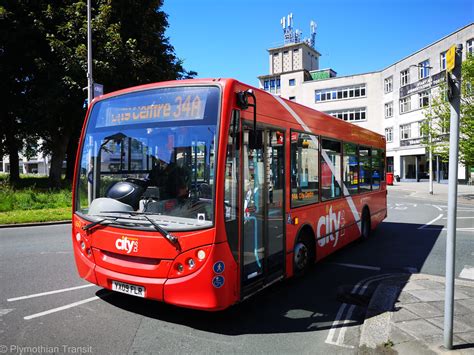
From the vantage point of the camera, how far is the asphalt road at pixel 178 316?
3889mm

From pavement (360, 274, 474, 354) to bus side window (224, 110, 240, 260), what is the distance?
5.75ft

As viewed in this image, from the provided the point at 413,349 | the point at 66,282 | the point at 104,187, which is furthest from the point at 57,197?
the point at 413,349

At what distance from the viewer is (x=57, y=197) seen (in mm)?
17344

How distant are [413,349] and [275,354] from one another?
1.32 metres

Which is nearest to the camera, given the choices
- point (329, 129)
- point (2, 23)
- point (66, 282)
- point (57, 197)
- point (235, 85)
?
point (235, 85)

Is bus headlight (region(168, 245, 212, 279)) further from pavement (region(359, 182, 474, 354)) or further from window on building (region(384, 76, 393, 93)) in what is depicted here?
window on building (region(384, 76, 393, 93))

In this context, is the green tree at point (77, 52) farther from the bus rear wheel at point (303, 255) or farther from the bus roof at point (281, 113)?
the bus rear wheel at point (303, 255)

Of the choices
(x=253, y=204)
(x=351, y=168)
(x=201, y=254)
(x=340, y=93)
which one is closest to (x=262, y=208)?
(x=253, y=204)

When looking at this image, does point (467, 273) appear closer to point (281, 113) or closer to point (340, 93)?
point (281, 113)

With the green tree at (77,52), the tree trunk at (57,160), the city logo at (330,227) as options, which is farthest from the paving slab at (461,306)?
the tree trunk at (57,160)

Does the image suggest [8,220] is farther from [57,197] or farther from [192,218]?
[192,218]

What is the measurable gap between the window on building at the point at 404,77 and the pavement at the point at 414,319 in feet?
148

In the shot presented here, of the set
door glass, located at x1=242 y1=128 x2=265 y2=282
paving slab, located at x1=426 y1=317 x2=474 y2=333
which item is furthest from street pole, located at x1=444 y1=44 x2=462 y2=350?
door glass, located at x1=242 y1=128 x2=265 y2=282

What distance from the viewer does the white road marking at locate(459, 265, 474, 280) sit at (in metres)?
6.55
